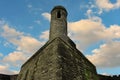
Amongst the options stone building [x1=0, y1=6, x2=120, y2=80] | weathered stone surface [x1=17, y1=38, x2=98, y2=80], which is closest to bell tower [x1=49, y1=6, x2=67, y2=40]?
stone building [x1=0, y1=6, x2=120, y2=80]

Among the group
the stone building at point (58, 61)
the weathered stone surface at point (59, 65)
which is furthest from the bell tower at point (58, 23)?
the weathered stone surface at point (59, 65)

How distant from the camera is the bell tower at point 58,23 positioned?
64.0 feet

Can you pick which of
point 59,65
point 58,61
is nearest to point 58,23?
point 58,61

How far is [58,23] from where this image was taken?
19844 mm

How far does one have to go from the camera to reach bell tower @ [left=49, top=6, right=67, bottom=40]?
19516mm

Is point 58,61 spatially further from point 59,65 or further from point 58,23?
point 58,23

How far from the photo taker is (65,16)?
2072 cm

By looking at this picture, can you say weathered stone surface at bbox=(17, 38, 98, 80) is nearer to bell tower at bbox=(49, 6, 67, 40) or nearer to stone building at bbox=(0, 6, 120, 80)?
stone building at bbox=(0, 6, 120, 80)

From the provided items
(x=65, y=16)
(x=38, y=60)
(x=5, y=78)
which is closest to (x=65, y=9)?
(x=65, y=16)

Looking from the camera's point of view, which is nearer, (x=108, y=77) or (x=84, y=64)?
(x=84, y=64)

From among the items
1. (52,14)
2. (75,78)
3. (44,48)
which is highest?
(52,14)

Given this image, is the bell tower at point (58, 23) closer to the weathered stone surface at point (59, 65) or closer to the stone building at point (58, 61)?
the stone building at point (58, 61)

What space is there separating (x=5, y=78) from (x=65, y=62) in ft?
35.2

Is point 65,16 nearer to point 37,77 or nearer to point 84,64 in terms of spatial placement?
point 84,64
